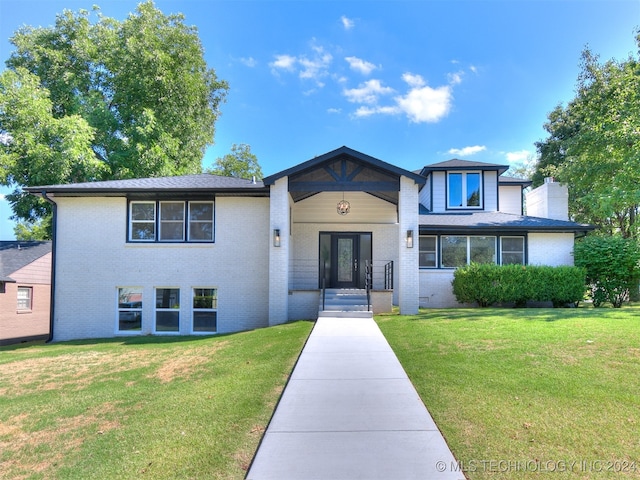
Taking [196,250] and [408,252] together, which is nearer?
[408,252]

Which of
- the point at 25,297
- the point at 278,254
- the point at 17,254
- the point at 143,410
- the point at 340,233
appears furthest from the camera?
the point at 17,254

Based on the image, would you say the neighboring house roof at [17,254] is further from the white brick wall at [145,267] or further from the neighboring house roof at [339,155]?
the neighboring house roof at [339,155]

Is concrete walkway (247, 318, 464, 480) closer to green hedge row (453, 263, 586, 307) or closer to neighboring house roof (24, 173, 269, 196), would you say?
neighboring house roof (24, 173, 269, 196)

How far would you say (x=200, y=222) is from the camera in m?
12.9

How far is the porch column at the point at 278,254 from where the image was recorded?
11.8m

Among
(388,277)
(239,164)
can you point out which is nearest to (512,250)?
(388,277)

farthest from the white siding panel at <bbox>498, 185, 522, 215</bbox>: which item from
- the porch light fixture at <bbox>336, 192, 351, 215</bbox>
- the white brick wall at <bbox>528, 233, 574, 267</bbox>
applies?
the porch light fixture at <bbox>336, 192, 351, 215</bbox>

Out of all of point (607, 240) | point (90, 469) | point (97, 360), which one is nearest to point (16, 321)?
point (97, 360)

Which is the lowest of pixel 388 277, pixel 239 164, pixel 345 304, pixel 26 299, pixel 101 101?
pixel 26 299

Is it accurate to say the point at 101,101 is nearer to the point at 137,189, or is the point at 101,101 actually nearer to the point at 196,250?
the point at 137,189

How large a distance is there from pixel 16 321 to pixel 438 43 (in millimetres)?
24136

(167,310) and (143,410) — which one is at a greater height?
(167,310)

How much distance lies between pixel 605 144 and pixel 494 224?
960 centimetres

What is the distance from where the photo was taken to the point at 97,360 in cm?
845
